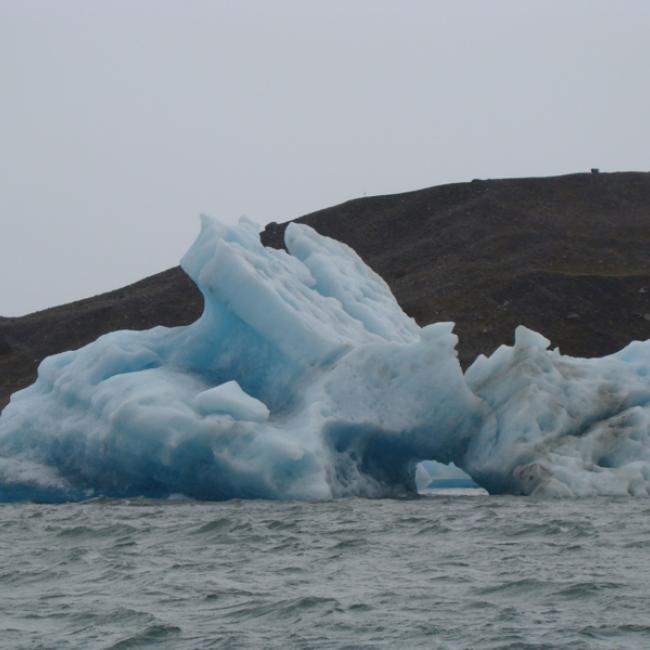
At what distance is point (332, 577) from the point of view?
12414 millimetres

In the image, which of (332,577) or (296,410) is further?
(296,410)

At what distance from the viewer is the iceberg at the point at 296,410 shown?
1922cm

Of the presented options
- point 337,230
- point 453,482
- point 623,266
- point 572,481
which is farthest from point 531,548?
point 337,230

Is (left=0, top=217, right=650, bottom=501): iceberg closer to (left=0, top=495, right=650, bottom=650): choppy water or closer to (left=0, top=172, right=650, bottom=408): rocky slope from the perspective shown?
(left=0, top=495, right=650, bottom=650): choppy water

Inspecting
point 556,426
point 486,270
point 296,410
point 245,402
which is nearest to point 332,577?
point 245,402

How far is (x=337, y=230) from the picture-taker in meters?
59.4

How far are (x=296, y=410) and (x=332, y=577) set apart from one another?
792cm

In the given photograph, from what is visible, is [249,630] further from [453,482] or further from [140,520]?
[453,482]

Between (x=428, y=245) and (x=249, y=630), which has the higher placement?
(x=428, y=245)

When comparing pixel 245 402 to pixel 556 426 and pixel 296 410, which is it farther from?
pixel 556 426

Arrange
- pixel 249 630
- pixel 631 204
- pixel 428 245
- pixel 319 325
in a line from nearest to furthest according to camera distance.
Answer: pixel 249 630
pixel 319 325
pixel 428 245
pixel 631 204

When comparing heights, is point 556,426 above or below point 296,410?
below

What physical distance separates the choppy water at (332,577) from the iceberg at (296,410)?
1.09 metres

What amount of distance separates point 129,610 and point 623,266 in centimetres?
4128
